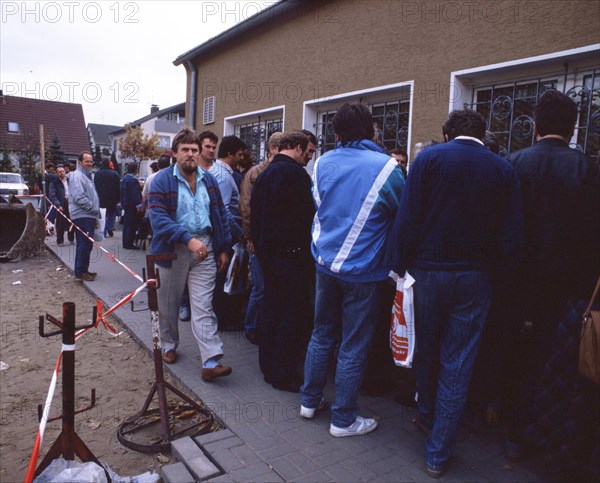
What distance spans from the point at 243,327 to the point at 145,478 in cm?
291

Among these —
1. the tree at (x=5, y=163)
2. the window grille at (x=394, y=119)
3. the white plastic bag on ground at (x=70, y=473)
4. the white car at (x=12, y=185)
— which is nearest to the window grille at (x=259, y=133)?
the window grille at (x=394, y=119)

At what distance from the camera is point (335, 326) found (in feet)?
11.6

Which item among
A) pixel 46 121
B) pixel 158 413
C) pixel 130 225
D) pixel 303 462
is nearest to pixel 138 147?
pixel 46 121

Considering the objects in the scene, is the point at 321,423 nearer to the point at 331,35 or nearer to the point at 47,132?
the point at 331,35

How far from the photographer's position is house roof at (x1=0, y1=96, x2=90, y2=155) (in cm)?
4738

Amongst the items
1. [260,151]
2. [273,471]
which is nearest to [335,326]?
[273,471]

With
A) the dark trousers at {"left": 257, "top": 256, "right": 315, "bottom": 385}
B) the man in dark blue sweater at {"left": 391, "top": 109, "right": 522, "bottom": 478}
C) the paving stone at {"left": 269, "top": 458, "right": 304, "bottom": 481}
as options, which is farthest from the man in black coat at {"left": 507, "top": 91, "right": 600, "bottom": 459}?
the dark trousers at {"left": 257, "top": 256, "right": 315, "bottom": 385}

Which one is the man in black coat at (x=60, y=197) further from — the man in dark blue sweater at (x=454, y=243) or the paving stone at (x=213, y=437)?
the man in dark blue sweater at (x=454, y=243)

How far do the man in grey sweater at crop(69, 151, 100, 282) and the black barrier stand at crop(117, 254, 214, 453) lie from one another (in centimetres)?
505

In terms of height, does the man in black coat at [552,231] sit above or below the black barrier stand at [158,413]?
above

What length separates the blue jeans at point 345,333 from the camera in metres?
3.32

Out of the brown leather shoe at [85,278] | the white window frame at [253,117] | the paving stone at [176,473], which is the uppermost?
the white window frame at [253,117]

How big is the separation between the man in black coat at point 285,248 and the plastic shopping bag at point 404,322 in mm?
1108

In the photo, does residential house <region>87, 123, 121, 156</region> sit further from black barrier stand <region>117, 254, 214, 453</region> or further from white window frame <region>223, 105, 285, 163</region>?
black barrier stand <region>117, 254, 214, 453</region>
